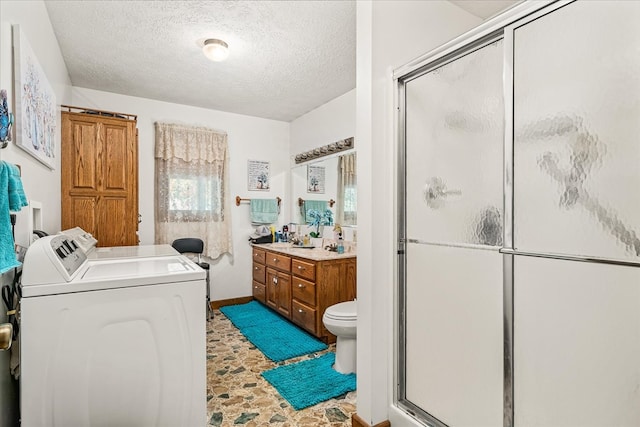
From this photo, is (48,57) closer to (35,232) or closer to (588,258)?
(35,232)

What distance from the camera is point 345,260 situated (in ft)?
10.2

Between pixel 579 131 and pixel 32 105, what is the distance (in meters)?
2.45

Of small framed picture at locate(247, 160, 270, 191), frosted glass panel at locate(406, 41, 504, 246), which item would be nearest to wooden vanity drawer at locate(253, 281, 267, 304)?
small framed picture at locate(247, 160, 270, 191)

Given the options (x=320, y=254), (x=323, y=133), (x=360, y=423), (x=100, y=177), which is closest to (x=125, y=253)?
(x=100, y=177)

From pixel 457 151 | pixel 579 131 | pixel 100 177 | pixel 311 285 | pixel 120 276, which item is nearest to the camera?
pixel 579 131

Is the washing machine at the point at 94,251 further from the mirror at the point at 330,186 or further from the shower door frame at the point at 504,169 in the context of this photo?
the mirror at the point at 330,186

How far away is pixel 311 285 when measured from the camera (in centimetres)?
300

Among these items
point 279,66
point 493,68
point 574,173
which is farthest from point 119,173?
point 574,173

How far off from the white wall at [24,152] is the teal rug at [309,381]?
1370 millimetres

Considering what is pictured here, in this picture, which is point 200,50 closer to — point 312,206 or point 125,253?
point 125,253

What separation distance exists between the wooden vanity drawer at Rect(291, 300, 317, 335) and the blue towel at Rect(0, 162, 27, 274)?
2276 millimetres

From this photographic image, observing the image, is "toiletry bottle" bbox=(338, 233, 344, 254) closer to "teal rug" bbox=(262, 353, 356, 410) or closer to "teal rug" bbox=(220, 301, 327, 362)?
"teal rug" bbox=(220, 301, 327, 362)

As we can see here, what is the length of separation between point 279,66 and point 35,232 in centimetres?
219

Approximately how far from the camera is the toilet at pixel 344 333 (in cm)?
231
